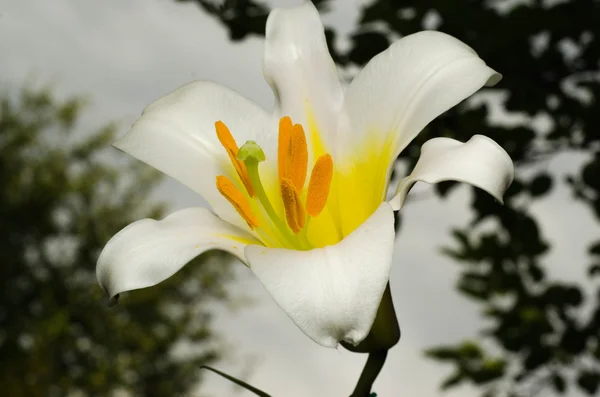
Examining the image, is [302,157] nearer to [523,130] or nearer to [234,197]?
[234,197]

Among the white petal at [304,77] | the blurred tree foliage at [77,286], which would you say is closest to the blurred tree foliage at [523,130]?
the white petal at [304,77]

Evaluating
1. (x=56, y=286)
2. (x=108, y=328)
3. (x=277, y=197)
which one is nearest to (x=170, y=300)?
(x=108, y=328)

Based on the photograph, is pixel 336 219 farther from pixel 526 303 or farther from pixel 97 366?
pixel 97 366

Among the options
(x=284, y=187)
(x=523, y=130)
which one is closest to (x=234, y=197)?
(x=284, y=187)

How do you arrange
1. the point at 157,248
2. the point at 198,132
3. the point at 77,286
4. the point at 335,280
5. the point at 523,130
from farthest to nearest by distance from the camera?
the point at 77,286, the point at 523,130, the point at 198,132, the point at 157,248, the point at 335,280

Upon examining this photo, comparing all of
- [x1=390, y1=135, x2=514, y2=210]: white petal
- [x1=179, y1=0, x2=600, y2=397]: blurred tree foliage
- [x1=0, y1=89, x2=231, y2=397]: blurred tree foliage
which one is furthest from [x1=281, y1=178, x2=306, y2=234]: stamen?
[x1=0, y1=89, x2=231, y2=397]: blurred tree foliage

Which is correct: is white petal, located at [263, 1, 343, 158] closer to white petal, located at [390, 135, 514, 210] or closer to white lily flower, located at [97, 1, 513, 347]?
white lily flower, located at [97, 1, 513, 347]

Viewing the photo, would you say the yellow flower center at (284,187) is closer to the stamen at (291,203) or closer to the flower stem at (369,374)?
the stamen at (291,203)
